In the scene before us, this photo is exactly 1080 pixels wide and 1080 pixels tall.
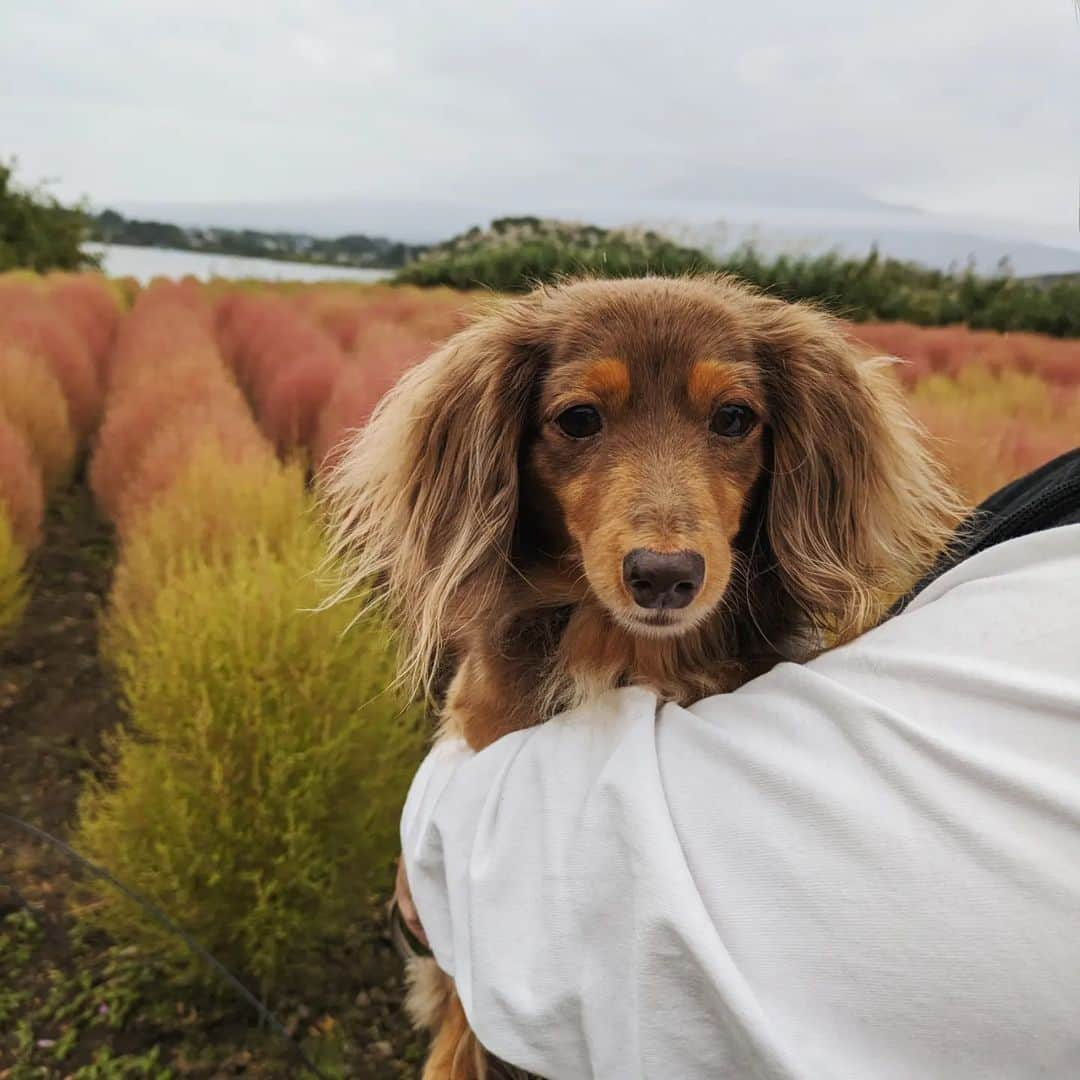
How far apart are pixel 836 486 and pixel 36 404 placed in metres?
4.25

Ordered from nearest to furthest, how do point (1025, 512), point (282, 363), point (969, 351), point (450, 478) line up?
point (1025, 512)
point (450, 478)
point (969, 351)
point (282, 363)

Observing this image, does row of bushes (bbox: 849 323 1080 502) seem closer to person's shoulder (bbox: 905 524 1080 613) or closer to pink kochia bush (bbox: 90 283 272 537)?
person's shoulder (bbox: 905 524 1080 613)

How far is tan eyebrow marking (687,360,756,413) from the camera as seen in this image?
1.24 metres

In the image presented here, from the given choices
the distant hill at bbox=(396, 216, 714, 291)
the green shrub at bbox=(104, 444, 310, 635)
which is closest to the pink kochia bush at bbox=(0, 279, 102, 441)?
the green shrub at bbox=(104, 444, 310, 635)

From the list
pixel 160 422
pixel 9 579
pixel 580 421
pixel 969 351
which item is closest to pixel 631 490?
pixel 580 421

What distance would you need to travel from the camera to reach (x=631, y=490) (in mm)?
1166

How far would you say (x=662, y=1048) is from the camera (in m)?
0.85

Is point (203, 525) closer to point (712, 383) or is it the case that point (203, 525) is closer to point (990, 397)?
point (712, 383)

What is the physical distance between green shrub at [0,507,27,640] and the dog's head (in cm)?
220

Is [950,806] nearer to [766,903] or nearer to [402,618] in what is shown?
[766,903]

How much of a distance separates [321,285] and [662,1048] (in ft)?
34.9

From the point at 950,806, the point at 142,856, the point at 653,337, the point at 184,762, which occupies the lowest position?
the point at 142,856

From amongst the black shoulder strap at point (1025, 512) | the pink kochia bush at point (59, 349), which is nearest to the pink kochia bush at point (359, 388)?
the pink kochia bush at point (59, 349)

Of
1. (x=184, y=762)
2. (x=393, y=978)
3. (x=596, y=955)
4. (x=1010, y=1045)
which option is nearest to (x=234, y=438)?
(x=184, y=762)
